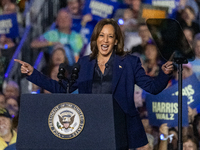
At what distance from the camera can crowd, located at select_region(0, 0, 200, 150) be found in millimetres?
4137

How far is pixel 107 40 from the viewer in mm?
2498

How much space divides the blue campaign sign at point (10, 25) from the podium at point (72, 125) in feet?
9.44

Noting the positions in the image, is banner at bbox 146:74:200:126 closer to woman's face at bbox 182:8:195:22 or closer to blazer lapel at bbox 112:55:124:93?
woman's face at bbox 182:8:195:22

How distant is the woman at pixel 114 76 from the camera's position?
2365 mm

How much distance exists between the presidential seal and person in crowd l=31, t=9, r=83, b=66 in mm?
2540

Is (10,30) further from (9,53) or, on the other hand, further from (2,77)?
(2,77)

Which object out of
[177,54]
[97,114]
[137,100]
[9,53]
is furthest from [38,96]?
[9,53]

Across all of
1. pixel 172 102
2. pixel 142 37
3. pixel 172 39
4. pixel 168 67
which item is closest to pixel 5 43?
pixel 142 37

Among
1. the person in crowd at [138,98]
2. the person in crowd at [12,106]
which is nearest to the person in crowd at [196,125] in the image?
the person in crowd at [138,98]

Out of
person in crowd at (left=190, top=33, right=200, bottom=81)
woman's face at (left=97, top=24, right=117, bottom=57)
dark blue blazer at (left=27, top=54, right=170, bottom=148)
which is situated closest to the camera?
dark blue blazer at (left=27, top=54, right=170, bottom=148)

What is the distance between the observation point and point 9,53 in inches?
177

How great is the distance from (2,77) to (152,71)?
207 centimetres

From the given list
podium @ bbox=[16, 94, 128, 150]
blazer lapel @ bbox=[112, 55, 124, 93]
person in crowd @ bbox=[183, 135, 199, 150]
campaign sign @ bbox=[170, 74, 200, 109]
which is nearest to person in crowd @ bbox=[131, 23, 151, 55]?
campaign sign @ bbox=[170, 74, 200, 109]

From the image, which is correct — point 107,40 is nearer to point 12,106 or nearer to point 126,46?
point 126,46
